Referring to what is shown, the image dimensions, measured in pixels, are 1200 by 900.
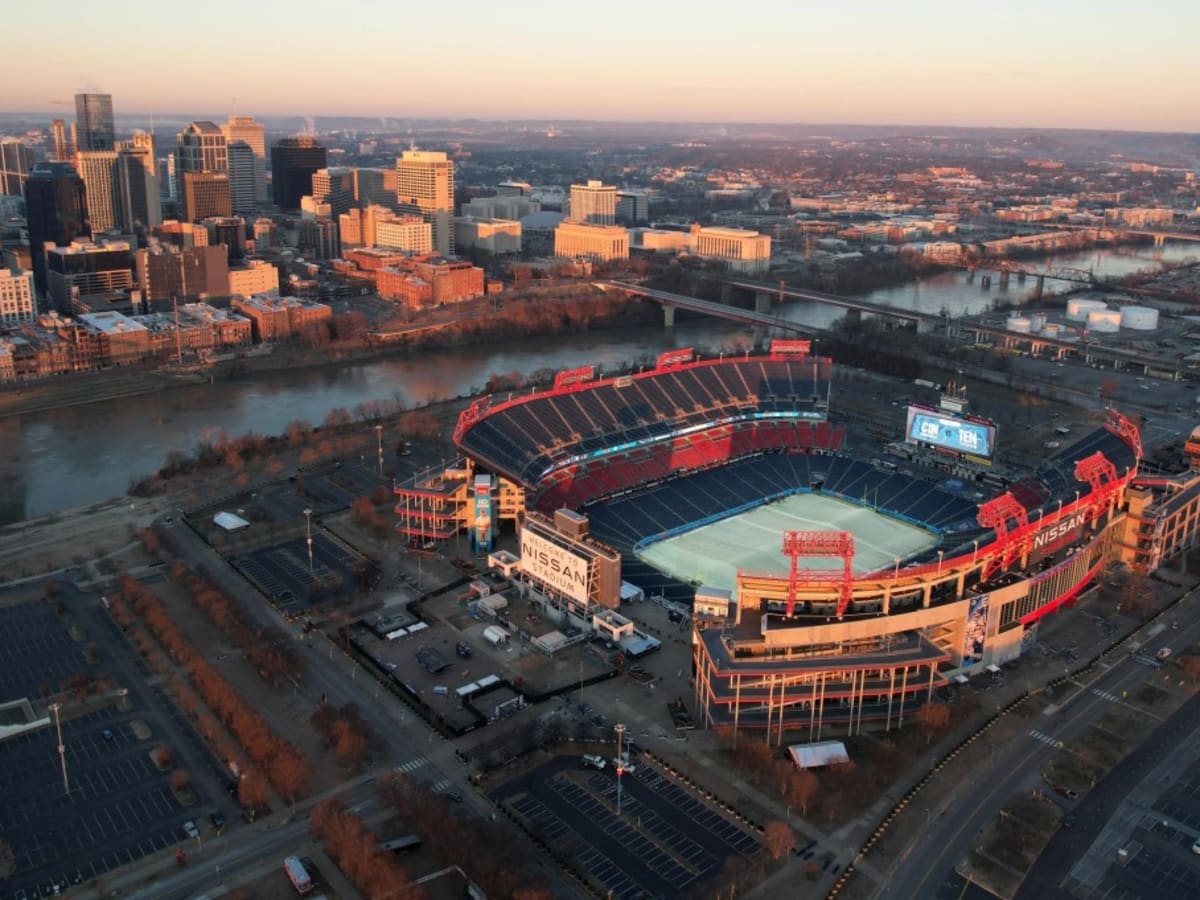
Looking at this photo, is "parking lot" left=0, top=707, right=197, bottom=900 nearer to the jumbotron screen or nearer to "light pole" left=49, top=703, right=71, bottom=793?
"light pole" left=49, top=703, right=71, bottom=793

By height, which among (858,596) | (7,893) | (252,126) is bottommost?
(7,893)

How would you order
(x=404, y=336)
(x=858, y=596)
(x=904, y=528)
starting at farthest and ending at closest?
(x=404, y=336) < (x=904, y=528) < (x=858, y=596)

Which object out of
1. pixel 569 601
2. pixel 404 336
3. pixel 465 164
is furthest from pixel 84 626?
pixel 465 164

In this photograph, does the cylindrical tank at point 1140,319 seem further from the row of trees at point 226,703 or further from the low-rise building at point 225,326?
the row of trees at point 226,703

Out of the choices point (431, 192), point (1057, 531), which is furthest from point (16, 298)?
point (1057, 531)

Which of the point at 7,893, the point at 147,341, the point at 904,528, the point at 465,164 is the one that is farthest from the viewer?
the point at 465,164

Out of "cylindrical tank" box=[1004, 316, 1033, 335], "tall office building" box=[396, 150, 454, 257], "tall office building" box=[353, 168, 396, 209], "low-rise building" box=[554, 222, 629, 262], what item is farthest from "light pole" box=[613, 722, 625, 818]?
"tall office building" box=[353, 168, 396, 209]

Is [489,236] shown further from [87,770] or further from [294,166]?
[87,770]

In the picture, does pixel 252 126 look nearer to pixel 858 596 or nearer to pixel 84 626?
pixel 84 626

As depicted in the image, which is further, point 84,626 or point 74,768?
point 84,626
